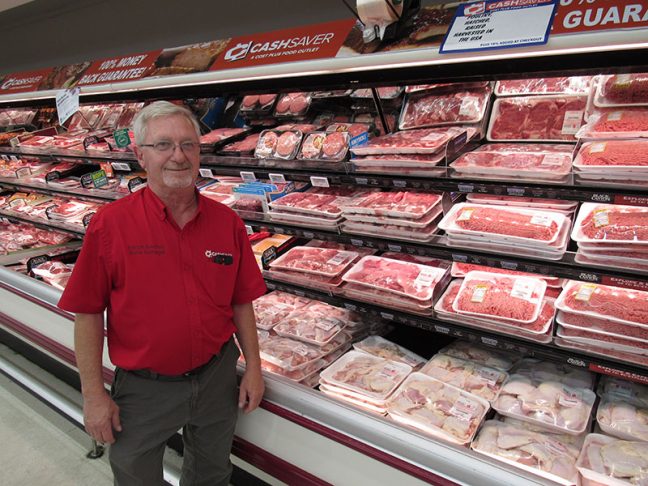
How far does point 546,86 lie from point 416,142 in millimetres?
781

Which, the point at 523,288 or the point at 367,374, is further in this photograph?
the point at 367,374

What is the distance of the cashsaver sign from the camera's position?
1988 mm

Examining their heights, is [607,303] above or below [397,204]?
below

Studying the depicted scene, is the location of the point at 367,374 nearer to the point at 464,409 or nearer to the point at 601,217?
the point at 464,409

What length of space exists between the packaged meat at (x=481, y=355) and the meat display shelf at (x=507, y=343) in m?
0.29

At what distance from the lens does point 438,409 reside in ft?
6.67

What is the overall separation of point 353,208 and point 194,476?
4.78 feet

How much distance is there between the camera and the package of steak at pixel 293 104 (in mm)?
3085

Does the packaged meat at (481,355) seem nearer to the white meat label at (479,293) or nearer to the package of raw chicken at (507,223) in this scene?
the white meat label at (479,293)

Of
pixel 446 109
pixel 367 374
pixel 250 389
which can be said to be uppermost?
pixel 446 109

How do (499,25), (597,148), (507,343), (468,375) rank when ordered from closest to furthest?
(499,25) < (597,148) < (507,343) < (468,375)

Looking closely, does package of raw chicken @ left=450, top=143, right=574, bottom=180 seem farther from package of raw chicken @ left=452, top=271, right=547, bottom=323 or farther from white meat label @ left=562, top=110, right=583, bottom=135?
package of raw chicken @ left=452, top=271, right=547, bottom=323

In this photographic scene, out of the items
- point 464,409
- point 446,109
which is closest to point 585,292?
point 464,409

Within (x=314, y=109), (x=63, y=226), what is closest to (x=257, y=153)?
(x=314, y=109)
